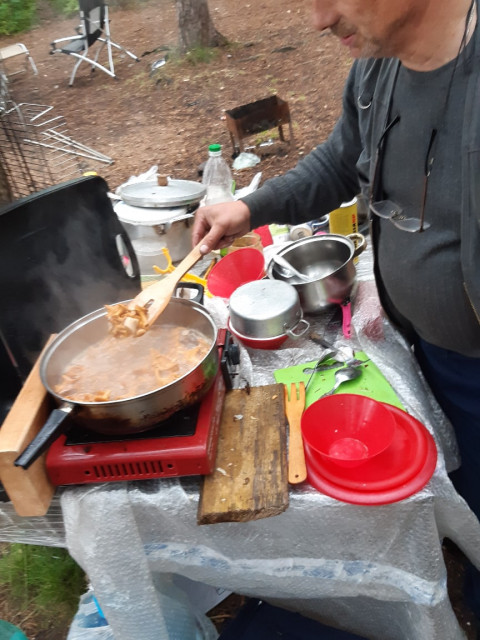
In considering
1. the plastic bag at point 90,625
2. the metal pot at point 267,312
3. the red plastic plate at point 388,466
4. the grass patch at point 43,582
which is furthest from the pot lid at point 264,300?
the grass patch at point 43,582

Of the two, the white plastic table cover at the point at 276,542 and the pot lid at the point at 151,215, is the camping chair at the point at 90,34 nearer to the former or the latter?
the pot lid at the point at 151,215

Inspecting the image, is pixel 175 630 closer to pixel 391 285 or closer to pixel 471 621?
pixel 471 621

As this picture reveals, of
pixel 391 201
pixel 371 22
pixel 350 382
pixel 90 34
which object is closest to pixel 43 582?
pixel 350 382

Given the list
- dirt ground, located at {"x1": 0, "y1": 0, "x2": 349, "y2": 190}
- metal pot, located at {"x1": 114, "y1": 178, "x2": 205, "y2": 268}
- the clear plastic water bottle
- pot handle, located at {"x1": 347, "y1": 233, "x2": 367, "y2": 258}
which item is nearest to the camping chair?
dirt ground, located at {"x1": 0, "y1": 0, "x2": 349, "y2": 190}

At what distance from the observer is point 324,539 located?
1.40 m

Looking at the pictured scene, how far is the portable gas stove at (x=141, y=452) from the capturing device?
1.29 meters

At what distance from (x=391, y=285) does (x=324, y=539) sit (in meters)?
0.75

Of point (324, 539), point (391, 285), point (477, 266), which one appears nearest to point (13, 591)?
point (324, 539)

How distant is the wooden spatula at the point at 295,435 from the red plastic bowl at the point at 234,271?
2.18 ft

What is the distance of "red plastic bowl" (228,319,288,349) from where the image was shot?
68.2 inches

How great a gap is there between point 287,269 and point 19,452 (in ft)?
3.71

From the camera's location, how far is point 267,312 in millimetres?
1708

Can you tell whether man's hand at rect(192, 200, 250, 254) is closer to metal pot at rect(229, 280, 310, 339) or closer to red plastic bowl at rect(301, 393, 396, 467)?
metal pot at rect(229, 280, 310, 339)

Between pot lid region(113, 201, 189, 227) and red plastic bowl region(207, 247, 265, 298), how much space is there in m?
0.36
